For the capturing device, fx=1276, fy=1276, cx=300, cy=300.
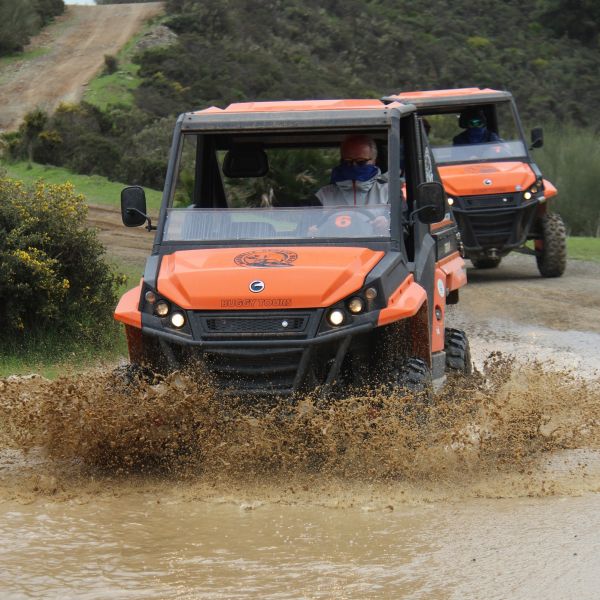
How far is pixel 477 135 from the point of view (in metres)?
15.9

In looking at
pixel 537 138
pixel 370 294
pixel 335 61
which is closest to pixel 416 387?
A: pixel 370 294

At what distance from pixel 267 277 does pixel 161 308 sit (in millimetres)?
566

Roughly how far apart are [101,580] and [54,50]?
1922 inches

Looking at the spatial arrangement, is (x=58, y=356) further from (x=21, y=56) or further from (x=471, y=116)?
(x=21, y=56)

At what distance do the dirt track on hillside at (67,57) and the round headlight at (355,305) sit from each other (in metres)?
34.5

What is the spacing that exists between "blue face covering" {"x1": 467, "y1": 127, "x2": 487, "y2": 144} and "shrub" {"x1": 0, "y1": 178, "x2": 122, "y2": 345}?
6280 millimetres

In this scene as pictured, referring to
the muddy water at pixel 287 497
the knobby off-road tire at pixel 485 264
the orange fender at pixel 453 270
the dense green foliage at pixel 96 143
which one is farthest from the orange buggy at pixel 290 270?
the dense green foliage at pixel 96 143

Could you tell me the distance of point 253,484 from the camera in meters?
6.43

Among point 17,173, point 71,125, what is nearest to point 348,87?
point 71,125

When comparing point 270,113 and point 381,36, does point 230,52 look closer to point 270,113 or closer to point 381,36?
point 381,36

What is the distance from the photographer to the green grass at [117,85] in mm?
43219

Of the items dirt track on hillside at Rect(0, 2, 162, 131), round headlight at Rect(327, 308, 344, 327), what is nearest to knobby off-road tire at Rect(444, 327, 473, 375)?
round headlight at Rect(327, 308, 344, 327)

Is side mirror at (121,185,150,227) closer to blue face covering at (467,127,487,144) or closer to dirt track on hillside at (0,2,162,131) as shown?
blue face covering at (467,127,487,144)

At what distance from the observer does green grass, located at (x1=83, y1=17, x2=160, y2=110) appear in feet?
142
